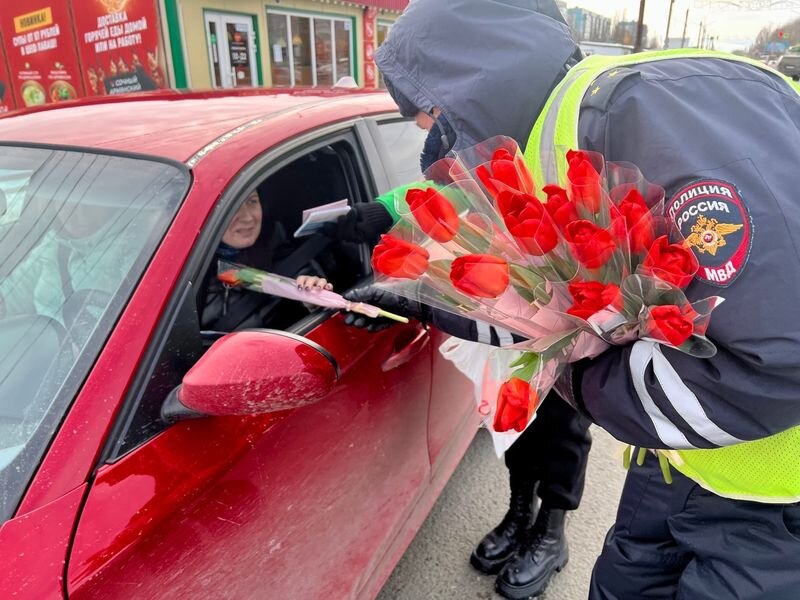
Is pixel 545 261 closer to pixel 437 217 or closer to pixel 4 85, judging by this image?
pixel 437 217

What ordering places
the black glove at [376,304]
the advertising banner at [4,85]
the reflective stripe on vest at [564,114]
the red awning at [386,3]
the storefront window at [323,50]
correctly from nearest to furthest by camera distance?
1. the reflective stripe on vest at [564,114]
2. the black glove at [376,304]
3. the advertising banner at [4,85]
4. the storefront window at [323,50]
5. the red awning at [386,3]

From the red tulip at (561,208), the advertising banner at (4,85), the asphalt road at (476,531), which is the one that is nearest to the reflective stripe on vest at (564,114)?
the red tulip at (561,208)

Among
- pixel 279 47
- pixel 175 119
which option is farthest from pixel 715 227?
pixel 279 47

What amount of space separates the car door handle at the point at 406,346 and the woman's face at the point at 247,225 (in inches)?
24.0

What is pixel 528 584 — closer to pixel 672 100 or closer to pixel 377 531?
pixel 377 531

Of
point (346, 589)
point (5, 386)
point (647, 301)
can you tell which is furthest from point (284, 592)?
point (647, 301)

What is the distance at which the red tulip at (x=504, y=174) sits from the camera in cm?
102

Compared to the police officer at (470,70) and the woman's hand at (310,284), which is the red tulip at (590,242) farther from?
the woman's hand at (310,284)

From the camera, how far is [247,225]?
195 cm

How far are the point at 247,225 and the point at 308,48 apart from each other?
1126 centimetres

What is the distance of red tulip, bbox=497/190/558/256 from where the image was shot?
94cm

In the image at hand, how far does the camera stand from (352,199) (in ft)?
6.59

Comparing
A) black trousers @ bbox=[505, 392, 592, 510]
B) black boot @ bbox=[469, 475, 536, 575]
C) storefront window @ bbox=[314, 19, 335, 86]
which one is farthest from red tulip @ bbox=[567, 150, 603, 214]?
storefront window @ bbox=[314, 19, 335, 86]

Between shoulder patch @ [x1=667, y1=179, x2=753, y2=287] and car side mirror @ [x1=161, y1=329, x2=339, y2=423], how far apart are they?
66 cm
